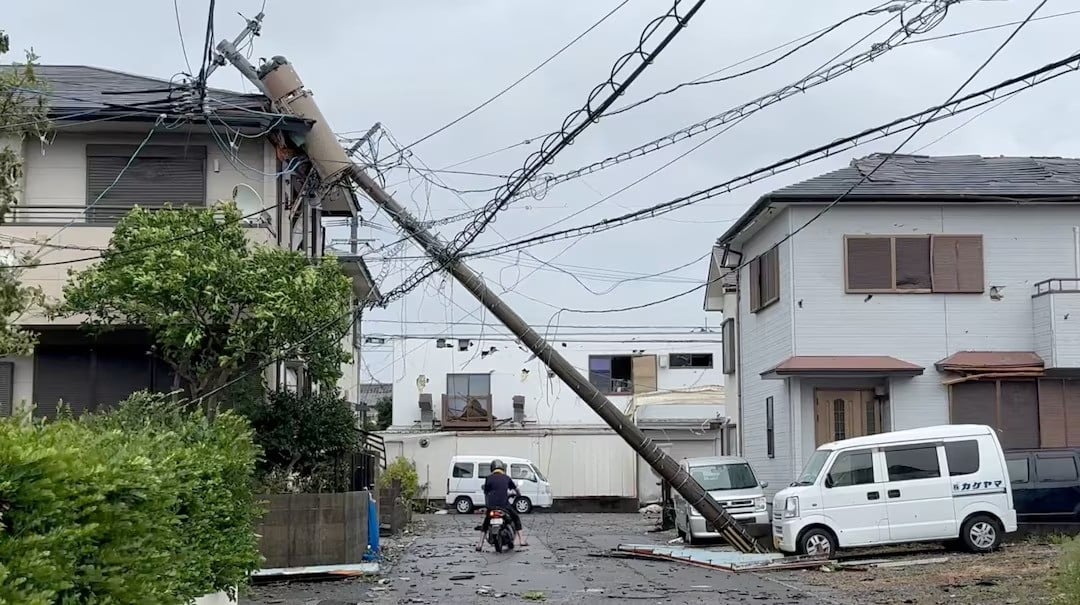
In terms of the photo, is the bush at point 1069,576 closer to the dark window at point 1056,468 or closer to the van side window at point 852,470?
the van side window at point 852,470

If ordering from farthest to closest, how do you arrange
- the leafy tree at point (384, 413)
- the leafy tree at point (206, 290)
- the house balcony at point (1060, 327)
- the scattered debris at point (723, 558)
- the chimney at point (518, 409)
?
1. the leafy tree at point (384, 413)
2. the chimney at point (518, 409)
3. the house balcony at point (1060, 327)
4. the scattered debris at point (723, 558)
5. the leafy tree at point (206, 290)

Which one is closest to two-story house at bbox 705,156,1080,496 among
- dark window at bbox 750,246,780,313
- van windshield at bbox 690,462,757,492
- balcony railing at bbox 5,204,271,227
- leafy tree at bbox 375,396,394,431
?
dark window at bbox 750,246,780,313

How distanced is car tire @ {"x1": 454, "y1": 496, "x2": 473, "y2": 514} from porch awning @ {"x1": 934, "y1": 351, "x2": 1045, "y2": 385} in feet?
71.8

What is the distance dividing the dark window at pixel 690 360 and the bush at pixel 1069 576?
131 feet

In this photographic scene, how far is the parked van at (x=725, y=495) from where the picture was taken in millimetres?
23797

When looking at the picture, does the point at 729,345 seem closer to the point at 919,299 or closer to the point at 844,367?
the point at 919,299

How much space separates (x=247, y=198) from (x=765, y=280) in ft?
40.2

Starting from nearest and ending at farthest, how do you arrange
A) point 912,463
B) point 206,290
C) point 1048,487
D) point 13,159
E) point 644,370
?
point 13,159 → point 206,290 → point 912,463 → point 1048,487 → point 644,370

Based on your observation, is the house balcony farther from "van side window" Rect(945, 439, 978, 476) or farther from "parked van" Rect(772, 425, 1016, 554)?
"van side window" Rect(945, 439, 978, 476)

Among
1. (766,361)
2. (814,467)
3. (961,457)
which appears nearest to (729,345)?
(766,361)

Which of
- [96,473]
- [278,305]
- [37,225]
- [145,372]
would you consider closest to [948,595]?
[278,305]

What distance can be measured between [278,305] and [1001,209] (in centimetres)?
1542

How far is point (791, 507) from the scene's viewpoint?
19.7 metres

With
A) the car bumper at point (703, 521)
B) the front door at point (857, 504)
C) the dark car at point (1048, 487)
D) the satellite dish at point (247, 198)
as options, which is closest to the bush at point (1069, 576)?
the front door at point (857, 504)
